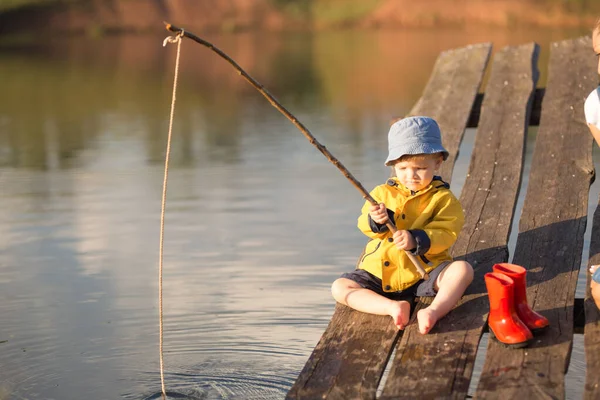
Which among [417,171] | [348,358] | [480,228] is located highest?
[417,171]

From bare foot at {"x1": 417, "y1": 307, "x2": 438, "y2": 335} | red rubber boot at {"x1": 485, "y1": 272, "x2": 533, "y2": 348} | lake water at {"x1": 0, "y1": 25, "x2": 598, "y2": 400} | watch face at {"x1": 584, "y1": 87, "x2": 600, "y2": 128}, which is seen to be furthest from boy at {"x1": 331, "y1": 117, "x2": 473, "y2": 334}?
watch face at {"x1": 584, "y1": 87, "x2": 600, "y2": 128}

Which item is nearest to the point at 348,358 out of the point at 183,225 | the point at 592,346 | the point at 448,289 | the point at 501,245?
the point at 448,289

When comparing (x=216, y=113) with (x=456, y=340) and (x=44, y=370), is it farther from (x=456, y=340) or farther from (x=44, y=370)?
(x=456, y=340)

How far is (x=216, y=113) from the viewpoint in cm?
1178

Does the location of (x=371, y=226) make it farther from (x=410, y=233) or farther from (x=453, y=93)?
(x=453, y=93)

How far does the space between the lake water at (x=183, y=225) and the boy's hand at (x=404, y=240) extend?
69cm

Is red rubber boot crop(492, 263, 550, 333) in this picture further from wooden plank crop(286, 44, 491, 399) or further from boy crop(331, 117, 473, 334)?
wooden plank crop(286, 44, 491, 399)

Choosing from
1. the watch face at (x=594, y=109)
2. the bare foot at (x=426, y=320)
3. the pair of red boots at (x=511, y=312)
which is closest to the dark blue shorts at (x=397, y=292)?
the bare foot at (x=426, y=320)

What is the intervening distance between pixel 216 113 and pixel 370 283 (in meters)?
7.87

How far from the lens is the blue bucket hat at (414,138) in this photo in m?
4.05

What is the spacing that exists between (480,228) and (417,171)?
29.6 inches

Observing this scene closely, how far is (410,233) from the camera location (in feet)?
12.9

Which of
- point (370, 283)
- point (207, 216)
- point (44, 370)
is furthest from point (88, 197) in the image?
point (370, 283)

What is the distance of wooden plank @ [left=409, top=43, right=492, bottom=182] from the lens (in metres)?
5.96
